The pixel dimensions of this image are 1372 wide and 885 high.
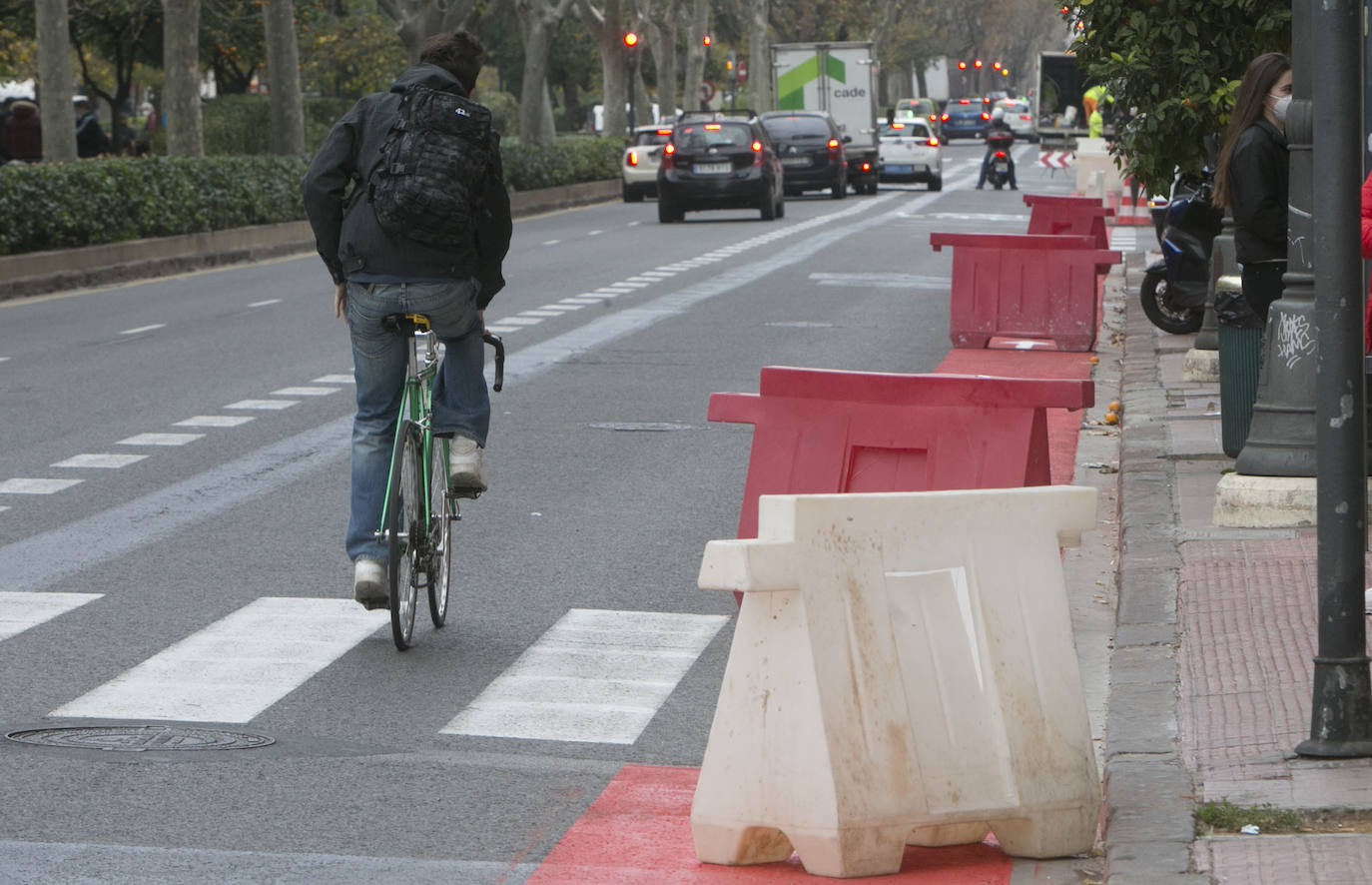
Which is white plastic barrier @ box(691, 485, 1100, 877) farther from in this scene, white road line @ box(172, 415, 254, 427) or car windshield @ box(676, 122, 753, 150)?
car windshield @ box(676, 122, 753, 150)

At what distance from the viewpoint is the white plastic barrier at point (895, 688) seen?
15.6 ft

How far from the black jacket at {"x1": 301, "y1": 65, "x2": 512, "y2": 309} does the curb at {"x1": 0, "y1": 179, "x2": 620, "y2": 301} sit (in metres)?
15.6

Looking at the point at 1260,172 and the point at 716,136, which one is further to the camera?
the point at 716,136

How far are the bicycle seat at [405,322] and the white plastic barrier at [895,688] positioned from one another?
8.92 ft

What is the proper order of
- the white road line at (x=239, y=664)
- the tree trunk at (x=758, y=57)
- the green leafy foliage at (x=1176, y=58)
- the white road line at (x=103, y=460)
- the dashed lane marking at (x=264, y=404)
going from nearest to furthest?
the white road line at (x=239, y=664), the white road line at (x=103, y=460), the green leafy foliage at (x=1176, y=58), the dashed lane marking at (x=264, y=404), the tree trunk at (x=758, y=57)

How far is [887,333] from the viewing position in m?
18.4

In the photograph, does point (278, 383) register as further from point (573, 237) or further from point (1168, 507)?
point (573, 237)

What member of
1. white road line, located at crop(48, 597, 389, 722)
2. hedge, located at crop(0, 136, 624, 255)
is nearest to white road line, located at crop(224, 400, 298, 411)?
white road line, located at crop(48, 597, 389, 722)

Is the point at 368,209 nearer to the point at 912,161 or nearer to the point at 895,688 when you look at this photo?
the point at 895,688

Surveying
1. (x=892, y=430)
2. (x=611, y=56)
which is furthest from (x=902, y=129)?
(x=892, y=430)

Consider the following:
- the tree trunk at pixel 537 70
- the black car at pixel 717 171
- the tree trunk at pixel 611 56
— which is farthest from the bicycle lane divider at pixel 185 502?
the tree trunk at pixel 611 56

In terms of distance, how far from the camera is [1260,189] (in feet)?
31.1

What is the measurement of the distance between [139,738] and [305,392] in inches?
335

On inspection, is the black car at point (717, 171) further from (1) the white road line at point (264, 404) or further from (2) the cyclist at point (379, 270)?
(2) the cyclist at point (379, 270)
